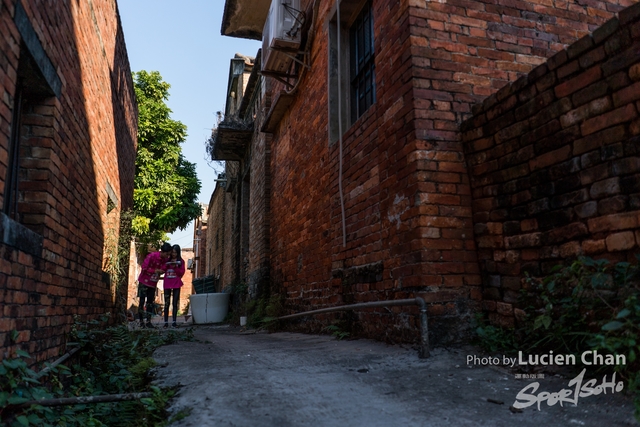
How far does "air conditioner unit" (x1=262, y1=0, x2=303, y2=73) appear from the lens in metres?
6.94

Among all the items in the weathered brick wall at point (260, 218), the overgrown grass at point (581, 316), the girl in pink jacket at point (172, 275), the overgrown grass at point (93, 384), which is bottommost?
the overgrown grass at point (93, 384)

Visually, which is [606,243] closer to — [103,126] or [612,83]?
[612,83]

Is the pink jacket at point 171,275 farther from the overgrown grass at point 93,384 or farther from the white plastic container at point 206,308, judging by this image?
the white plastic container at point 206,308

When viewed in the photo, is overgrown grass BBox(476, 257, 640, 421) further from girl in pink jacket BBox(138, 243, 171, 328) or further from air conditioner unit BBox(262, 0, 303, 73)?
girl in pink jacket BBox(138, 243, 171, 328)

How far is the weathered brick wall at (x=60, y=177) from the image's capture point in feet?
8.97

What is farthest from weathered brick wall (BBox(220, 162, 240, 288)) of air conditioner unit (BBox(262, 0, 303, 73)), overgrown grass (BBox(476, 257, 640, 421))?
overgrown grass (BBox(476, 257, 640, 421))

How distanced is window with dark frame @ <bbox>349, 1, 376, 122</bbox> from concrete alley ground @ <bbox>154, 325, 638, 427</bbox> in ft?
9.18

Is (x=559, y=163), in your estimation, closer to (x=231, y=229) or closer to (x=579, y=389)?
(x=579, y=389)

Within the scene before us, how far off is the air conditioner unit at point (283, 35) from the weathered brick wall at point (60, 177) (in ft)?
7.48

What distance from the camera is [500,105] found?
11.1 feet

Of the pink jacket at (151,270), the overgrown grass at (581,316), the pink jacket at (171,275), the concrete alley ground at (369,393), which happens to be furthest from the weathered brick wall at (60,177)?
the overgrown grass at (581,316)

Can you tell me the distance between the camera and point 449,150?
3.68m

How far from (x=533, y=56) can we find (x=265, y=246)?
19.3 feet

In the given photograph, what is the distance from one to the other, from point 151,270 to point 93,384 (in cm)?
464
